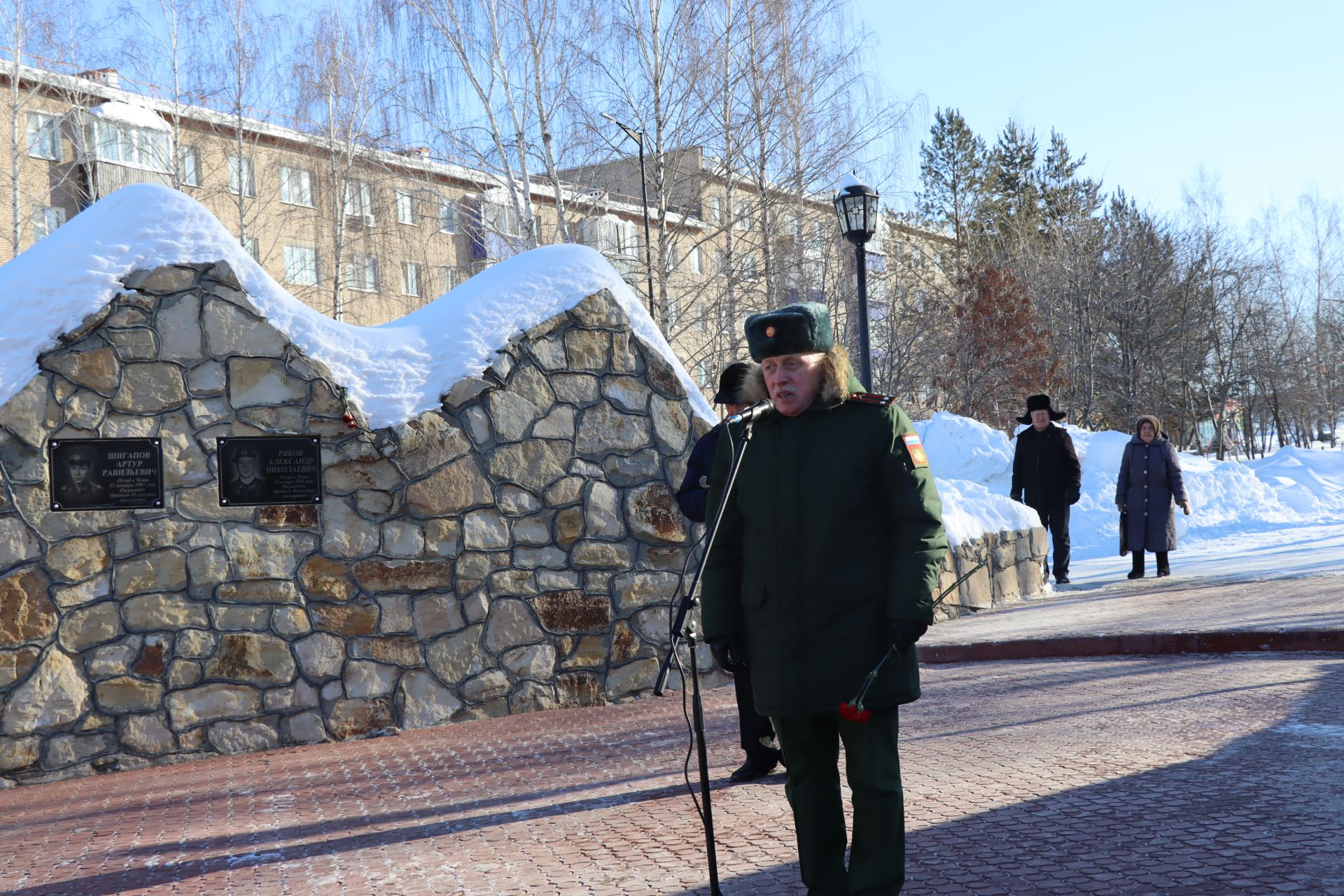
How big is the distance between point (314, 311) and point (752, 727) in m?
3.95

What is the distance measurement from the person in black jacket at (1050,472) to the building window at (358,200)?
15330 millimetres

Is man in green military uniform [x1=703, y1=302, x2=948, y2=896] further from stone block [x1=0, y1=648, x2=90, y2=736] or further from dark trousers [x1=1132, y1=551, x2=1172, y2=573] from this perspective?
dark trousers [x1=1132, y1=551, x2=1172, y2=573]

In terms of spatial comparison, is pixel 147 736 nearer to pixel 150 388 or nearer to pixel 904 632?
pixel 150 388

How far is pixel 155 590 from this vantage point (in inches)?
264

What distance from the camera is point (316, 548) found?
7129mm

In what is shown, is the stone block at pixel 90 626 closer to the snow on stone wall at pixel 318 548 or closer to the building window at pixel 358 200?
the snow on stone wall at pixel 318 548

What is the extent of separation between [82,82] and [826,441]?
27.0 metres

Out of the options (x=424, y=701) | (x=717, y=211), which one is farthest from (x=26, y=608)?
(x=717, y=211)

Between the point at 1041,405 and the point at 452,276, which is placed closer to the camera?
the point at 1041,405

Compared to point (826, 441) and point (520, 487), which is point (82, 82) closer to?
point (520, 487)

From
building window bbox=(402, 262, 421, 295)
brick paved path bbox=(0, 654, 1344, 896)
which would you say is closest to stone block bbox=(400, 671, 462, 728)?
brick paved path bbox=(0, 654, 1344, 896)

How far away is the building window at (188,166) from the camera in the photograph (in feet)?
82.5

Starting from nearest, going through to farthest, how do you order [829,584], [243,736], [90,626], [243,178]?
1. [829,584]
2. [90,626]
3. [243,736]
4. [243,178]

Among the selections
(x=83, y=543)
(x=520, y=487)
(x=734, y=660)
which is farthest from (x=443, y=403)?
(x=734, y=660)
